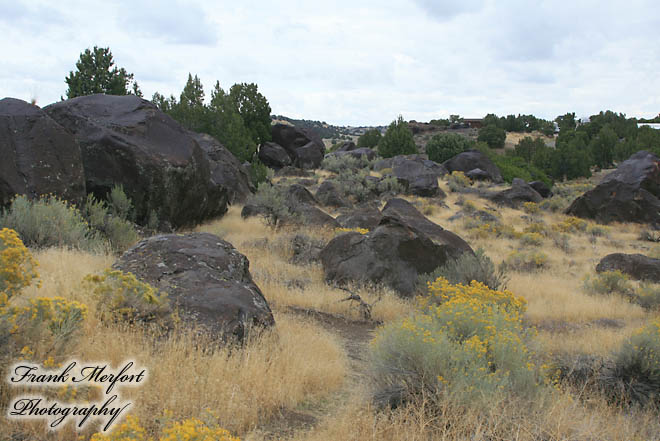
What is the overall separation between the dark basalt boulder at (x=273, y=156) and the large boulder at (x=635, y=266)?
30.5 m

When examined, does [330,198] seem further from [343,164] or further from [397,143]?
[397,143]

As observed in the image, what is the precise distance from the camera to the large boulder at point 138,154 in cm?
1112

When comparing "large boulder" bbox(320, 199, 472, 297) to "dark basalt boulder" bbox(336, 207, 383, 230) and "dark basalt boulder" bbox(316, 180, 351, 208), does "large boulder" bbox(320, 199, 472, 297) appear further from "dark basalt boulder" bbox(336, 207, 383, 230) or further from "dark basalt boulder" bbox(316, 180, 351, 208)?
"dark basalt boulder" bbox(316, 180, 351, 208)

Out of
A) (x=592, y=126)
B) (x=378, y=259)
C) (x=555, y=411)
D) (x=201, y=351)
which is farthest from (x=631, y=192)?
(x=592, y=126)

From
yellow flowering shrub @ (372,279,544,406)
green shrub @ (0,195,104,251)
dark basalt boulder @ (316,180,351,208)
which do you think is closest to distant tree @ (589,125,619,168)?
dark basalt boulder @ (316,180,351,208)

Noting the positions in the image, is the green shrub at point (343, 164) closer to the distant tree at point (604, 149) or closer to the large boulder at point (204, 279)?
the distant tree at point (604, 149)

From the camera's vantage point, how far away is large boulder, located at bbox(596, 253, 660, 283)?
1336 cm

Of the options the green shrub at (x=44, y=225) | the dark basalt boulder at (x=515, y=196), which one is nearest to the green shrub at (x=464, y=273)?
the green shrub at (x=44, y=225)

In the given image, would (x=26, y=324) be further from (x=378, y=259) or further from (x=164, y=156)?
(x=164, y=156)

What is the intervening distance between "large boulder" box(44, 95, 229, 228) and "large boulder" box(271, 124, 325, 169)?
28807mm

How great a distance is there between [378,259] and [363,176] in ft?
68.0

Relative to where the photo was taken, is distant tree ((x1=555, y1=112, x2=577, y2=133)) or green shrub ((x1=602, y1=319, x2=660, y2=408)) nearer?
green shrub ((x1=602, y1=319, x2=660, y2=408))

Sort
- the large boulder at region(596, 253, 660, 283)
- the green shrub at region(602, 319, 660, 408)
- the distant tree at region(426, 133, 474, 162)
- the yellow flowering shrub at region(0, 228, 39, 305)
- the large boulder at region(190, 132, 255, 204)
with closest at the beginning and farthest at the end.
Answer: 1. the yellow flowering shrub at region(0, 228, 39, 305)
2. the green shrub at region(602, 319, 660, 408)
3. the large boulder at region(596, 253, 660, 283)
4. the large boulder at region(190, 132, 255, 204)
5. the distant tree at region(426, 133, 474, 162)

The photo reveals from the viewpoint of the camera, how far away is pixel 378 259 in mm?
10414
